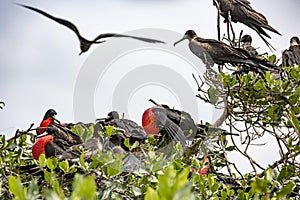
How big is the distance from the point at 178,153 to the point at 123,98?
0.30m

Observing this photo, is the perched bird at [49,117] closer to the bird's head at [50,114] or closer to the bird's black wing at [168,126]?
the bird's head at [50,114]

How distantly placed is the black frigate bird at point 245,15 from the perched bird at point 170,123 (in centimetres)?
68

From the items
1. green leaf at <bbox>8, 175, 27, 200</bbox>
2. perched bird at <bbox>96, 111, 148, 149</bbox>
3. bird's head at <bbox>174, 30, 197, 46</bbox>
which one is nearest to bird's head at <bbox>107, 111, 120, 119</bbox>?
perched bird at <bbox>96, 111, 148, 149</bbox>

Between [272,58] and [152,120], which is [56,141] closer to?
[152,120]

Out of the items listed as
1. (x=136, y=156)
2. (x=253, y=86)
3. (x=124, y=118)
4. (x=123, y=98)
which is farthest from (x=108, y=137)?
(x=253, y=86)

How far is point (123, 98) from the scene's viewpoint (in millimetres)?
A: 1483

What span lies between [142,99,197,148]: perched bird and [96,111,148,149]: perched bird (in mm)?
57

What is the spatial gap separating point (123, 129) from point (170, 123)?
0.56ft

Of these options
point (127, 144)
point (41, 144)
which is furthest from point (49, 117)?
point (127, 144)

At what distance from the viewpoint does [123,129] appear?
1.29 meters

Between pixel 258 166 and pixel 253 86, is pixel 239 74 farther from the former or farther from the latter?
pixel 258 166

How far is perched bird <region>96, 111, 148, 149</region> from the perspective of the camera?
1230 millimetres

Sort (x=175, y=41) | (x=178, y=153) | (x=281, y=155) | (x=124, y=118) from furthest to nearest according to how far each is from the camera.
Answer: (x=175, y=41) → (x=281, y=155) → (x=124, y=118) → (x=178, y=153)

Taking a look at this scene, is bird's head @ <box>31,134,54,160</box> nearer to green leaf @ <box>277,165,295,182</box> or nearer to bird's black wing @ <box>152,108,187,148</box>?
bird's black wing @ <box>152,108,187,148</box>
